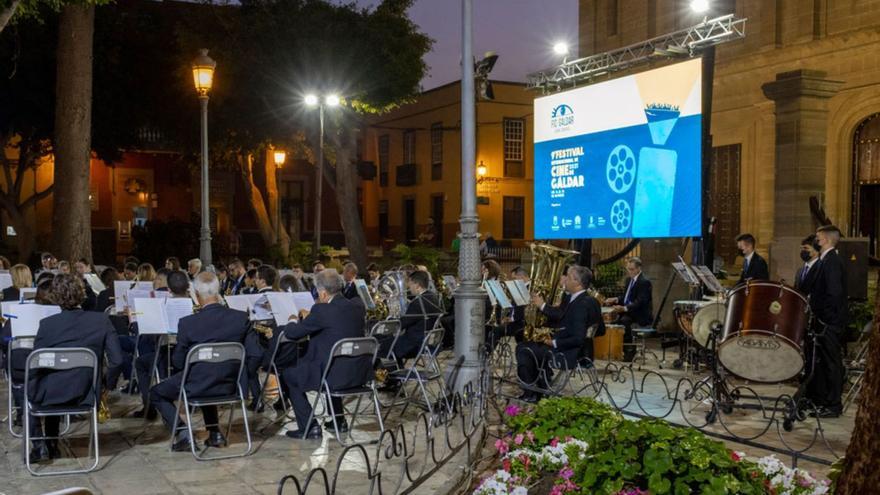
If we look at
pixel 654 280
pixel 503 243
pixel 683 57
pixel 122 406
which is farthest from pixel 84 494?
pixel 503 243

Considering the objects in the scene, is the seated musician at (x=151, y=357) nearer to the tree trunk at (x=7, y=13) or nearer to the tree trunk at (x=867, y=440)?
the tree trunk at (x=7, y=13)

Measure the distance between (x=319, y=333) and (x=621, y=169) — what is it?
323 inches

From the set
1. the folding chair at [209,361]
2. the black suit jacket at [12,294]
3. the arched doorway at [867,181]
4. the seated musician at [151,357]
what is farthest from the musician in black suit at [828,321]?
the arched doorway at [867,181]

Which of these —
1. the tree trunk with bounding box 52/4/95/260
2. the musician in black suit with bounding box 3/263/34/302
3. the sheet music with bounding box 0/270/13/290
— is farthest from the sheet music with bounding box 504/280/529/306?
the tree trunk with bounding box 52/4/95/260

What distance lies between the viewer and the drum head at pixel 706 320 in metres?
9.12

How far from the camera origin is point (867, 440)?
102 inches

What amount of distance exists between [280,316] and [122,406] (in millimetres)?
2399

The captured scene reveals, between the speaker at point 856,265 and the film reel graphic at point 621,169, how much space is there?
3.38 meters

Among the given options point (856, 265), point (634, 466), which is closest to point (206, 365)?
point (634, 466)

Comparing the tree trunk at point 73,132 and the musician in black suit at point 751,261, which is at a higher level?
the tree trunk at point 73,132

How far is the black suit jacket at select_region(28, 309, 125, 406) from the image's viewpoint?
6.50 m

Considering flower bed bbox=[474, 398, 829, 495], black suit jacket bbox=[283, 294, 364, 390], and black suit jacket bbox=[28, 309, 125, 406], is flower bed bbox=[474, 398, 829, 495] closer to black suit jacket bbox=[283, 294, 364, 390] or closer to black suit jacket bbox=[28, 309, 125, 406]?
black suit jacket bbox=[283, 294, 364, 390]

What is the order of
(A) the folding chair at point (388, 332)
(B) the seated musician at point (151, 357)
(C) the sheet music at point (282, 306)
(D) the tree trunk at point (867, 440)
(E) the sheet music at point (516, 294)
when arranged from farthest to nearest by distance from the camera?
1. (E) the sheet music at point (516, 294)
2. (A) the folding chair at point (388, 332)
3. (C) the sheet music at point (282, 306)
4. (B) the seated musician at point (151, 357)
5. (D) the tree trunk at point (867, 440)

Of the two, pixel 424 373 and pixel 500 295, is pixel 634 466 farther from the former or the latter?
pixel 500 295
